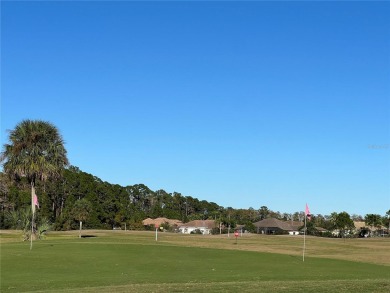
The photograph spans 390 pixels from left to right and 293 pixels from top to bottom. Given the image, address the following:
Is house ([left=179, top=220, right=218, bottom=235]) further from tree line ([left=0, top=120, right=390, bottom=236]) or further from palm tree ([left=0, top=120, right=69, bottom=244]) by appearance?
palm tree ([left=0, top=120, right=69, bottom=244])

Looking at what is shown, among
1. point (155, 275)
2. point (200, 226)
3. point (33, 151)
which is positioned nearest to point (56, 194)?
point (200, 226)

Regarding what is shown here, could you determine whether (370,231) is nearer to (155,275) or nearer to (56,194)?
(56,194)

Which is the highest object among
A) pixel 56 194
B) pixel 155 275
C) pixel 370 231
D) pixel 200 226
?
pixel 56 194

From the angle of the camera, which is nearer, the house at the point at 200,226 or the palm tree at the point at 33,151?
the palm tree at the point at 33,151

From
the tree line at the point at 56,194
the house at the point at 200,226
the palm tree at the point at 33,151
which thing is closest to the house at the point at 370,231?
the tree line at the point at 56,194

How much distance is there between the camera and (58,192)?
138m

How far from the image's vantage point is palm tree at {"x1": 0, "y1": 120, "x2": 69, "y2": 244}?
5481cm

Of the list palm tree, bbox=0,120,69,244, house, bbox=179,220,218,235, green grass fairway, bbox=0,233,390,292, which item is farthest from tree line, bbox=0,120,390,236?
green grass fairway, bbox=0,233,390,292

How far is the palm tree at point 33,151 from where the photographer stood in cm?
5481

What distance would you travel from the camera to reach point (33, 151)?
181 ft

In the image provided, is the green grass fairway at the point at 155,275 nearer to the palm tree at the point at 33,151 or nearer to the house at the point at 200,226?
the palm tree at the point at 33,151

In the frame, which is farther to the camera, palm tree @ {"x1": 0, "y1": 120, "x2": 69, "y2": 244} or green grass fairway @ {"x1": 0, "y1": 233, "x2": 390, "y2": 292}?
palm tree @ {"x1": 0, "y1": 120, "x2": 69, "y2": 244}

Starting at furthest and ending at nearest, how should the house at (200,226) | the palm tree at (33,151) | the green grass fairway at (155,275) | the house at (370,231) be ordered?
1. the house at (200,226)
2. the house at (370,231)
3. the palm tree at (33,151)
4. the green grass fairway at (155,275)

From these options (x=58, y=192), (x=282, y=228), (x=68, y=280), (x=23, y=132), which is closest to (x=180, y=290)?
(x=68, y=280)
